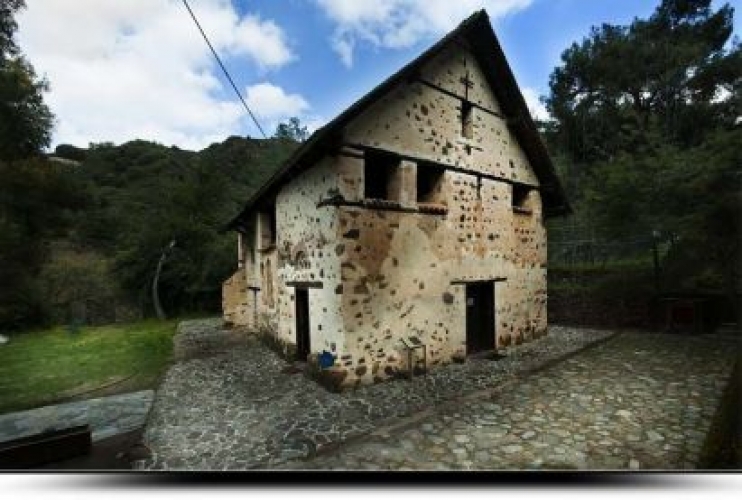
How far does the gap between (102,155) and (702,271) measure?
57.6 feet

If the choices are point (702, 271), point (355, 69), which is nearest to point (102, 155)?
point (355, 69)

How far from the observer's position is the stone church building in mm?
6609

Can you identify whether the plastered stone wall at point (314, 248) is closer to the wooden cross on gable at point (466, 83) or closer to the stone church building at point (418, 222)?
the stone church building at point (418, 222)

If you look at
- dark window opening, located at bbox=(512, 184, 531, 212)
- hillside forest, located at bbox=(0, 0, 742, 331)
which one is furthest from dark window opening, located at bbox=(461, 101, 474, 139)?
hillside forest, located at bbox=(0, 0, 742, 331)

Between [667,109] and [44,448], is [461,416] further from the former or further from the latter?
[667,109]

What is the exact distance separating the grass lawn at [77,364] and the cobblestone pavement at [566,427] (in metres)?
5.43

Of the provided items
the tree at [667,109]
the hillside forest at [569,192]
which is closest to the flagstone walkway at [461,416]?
the tree at [667,109]

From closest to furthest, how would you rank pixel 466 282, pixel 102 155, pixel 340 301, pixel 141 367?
pixel 340 301
pixel 466 282
pixel 141 367
pixel 102 155

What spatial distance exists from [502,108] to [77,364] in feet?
38.8

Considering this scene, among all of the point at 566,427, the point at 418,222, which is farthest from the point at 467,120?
the point at 566,427

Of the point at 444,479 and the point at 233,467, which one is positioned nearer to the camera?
the point at 444,479

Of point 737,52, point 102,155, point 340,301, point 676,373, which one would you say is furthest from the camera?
point 102,155

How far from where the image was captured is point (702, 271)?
1037 cm

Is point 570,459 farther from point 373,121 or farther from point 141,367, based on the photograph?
point 141,367
